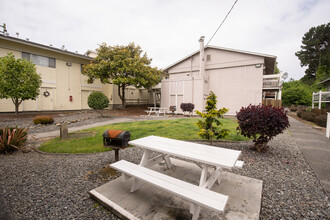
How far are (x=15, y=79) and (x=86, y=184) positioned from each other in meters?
12.0

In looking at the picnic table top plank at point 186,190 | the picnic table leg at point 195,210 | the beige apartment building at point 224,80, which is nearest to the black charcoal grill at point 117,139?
the picnic table top plank at point 186,190

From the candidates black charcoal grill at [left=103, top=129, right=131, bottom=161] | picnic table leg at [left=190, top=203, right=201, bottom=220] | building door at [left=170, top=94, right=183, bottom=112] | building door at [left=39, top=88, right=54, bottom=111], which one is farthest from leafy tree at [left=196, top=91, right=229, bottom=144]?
building door at [left=39, top=88, right=54, bottom=111]

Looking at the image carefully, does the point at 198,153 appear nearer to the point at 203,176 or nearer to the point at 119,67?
the point at 203,176

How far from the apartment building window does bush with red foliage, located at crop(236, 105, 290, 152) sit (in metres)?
17.8

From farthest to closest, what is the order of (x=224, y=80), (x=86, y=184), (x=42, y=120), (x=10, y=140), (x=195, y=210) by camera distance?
(x=224, y=80) < (x=42, y=120) < (x=10, y=140) < (x=86, y=184) < (x=195, y=210)

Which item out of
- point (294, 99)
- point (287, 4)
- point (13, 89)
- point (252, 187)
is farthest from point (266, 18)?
point (294, 99)

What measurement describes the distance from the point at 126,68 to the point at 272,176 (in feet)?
45.6

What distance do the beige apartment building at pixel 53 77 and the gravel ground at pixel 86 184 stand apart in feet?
41.2

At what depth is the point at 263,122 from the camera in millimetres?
4070

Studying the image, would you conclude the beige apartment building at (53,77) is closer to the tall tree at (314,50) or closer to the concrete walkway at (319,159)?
the concrete walkway at (319,159)

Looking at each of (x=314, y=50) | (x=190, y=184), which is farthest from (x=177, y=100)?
(x=314, y=50)

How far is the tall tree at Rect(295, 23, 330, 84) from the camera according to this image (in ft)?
116

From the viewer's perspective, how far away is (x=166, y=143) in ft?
9.57

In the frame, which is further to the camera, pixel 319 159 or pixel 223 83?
pixel 223 83
